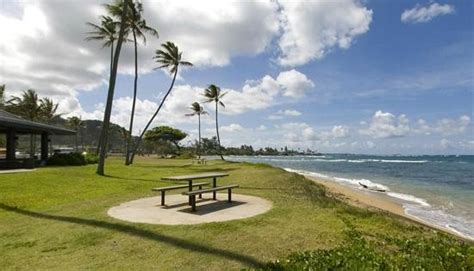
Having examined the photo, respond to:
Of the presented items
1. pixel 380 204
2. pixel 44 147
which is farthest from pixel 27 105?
→ pixel 380 204

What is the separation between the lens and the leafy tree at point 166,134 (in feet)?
279

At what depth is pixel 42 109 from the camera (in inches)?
1832

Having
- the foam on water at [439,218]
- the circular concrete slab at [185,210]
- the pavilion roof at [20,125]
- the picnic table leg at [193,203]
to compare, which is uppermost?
the pavilion roof at [20,125]

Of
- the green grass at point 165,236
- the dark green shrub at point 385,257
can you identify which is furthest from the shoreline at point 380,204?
→ the dark green shrub at point 385,257

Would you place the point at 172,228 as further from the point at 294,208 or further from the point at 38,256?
the point at 294,208

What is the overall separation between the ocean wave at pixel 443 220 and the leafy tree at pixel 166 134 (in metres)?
71.8

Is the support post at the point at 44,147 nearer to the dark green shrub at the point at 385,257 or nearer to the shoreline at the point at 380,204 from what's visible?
the shoreline at the point at 380,204

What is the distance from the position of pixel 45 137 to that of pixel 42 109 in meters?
22.4

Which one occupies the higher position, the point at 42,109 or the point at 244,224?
→ the point at 42,109

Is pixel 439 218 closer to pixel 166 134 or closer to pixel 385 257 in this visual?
pixel 385 257

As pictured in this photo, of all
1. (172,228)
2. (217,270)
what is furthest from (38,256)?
(217,270)

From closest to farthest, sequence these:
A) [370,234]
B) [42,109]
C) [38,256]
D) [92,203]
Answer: [38,256], [370,234], [92,203], [42,109]

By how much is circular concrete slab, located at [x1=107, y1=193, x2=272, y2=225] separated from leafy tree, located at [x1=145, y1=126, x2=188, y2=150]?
75.3m

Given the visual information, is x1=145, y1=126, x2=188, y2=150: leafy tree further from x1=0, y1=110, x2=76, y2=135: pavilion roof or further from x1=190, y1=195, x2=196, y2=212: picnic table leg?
x1=190, y1=195, x2=196, y2=212: picnic table leg
